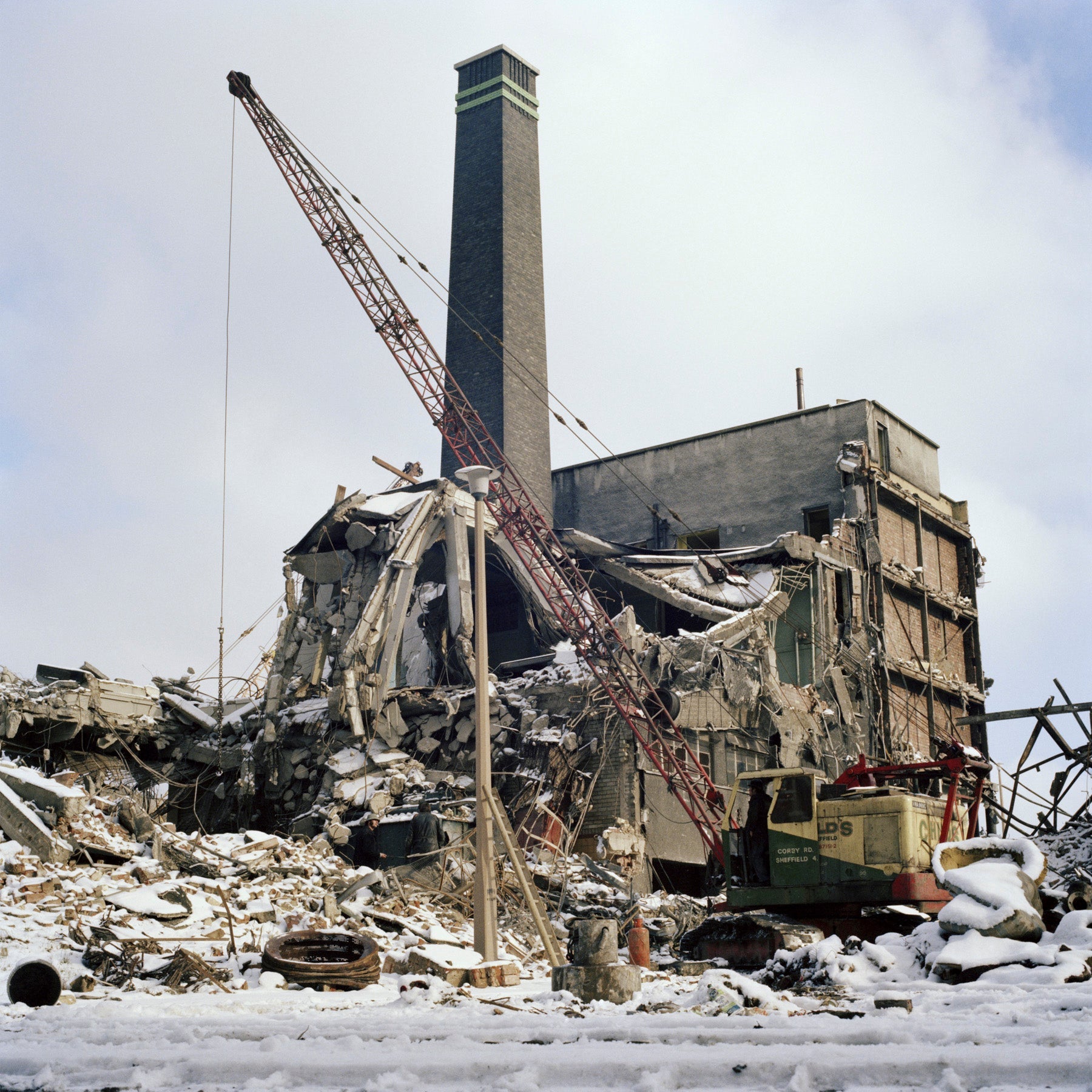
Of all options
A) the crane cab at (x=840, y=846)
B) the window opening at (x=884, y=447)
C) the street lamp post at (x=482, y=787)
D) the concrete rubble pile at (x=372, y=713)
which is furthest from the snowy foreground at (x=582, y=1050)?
the window opening at (x=884, y=447)

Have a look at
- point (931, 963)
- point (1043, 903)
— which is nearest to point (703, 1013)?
point (931, 963)

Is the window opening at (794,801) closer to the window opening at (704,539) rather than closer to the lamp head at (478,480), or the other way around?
the lamp head at (478,480)

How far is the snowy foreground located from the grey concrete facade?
33365 millimetres

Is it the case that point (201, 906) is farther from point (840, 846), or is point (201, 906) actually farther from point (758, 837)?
point (840, 846)

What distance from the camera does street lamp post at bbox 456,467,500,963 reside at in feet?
49.5

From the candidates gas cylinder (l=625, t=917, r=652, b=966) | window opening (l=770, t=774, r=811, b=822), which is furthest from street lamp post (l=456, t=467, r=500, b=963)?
window opening (l=770, t=774, r=811, b=822)

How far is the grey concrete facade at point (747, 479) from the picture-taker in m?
42.3

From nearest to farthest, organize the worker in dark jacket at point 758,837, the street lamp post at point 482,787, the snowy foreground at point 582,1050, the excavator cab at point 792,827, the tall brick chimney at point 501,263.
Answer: the snowy foreground at point 582,1050 → the street lamp post at point 482,787 → the excavator cab at point 792,827 → the worker in dark jacket at point 758,837 → the tall brick chimney at point 501,263

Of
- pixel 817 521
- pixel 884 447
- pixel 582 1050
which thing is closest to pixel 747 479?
pixel 817 521

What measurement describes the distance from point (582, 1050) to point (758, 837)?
11.6m

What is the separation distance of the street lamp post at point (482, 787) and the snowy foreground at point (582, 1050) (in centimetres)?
512

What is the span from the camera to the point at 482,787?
1552 cm

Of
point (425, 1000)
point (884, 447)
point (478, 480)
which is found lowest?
point (425, 1000)

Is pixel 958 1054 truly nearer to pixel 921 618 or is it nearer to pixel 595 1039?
pixel 595 1039
